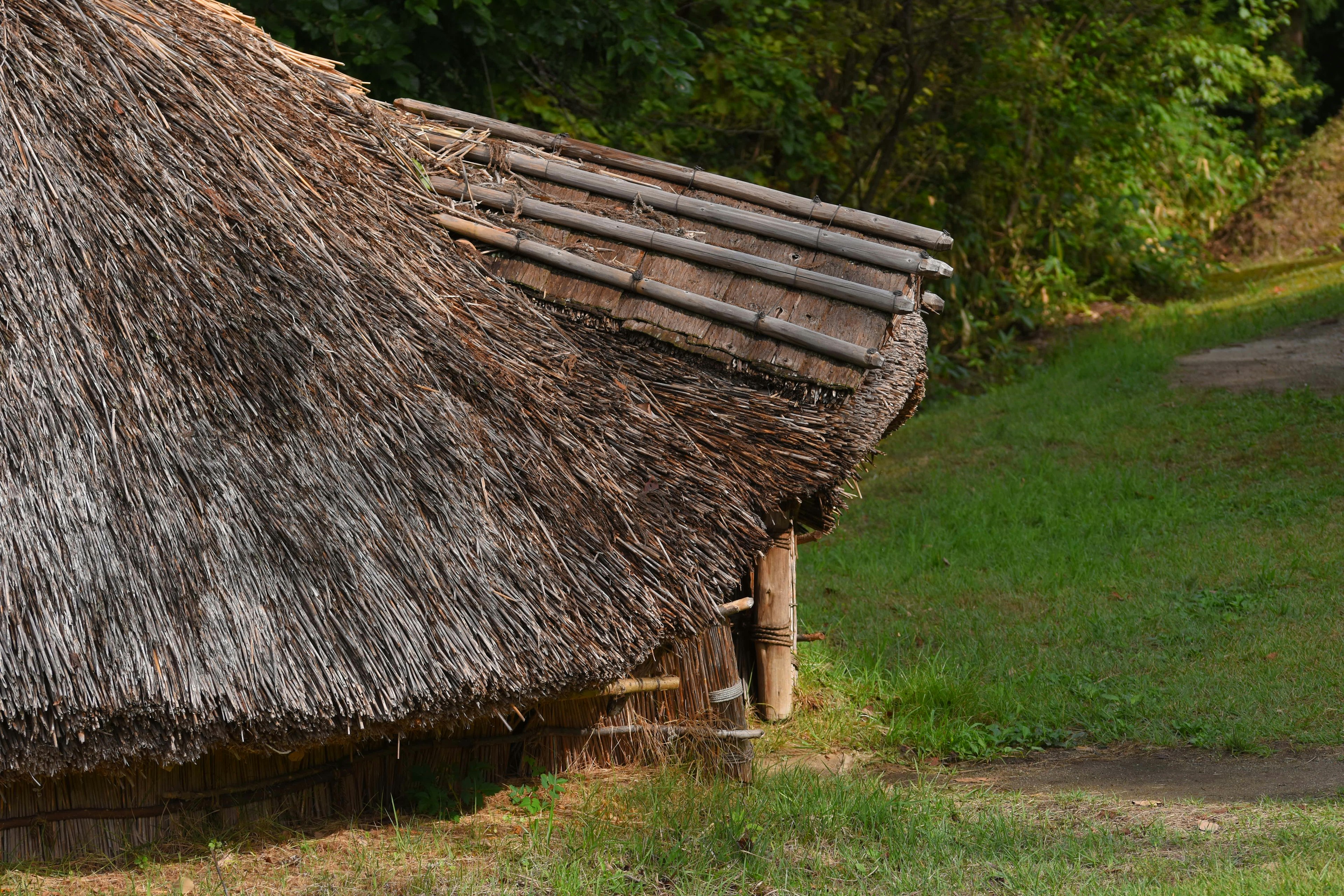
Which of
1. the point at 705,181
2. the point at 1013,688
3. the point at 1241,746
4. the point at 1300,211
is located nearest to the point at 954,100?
the point at 1300,211

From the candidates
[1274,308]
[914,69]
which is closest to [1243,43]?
[1274,308]

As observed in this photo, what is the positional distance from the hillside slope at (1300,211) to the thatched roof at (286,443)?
560 inches

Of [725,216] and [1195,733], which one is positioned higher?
[725,216]

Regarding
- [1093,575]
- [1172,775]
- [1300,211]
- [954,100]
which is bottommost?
[1172,775]

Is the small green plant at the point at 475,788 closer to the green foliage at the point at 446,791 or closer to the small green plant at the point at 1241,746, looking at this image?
the green foliage at the point at 446,791

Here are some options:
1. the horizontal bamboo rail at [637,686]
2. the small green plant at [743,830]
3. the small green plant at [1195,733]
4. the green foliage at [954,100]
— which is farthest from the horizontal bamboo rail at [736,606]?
the green foliage at [954,100]

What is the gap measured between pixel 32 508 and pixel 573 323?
2.34m

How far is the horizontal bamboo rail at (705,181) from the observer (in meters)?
5.61

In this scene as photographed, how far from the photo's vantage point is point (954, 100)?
13914 mm

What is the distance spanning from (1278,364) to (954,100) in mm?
4791

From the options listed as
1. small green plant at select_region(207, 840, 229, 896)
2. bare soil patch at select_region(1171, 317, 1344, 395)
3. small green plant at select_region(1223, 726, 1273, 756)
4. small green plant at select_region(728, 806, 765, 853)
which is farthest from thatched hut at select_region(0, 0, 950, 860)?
bare soil patch at select_region(1171, 317, 1344, 395)

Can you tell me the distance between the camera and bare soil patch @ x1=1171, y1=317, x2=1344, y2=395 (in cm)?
1089

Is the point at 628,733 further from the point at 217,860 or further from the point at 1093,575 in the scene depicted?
the point at 1093,575

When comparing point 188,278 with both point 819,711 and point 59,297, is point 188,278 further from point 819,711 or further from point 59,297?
point 819,711
